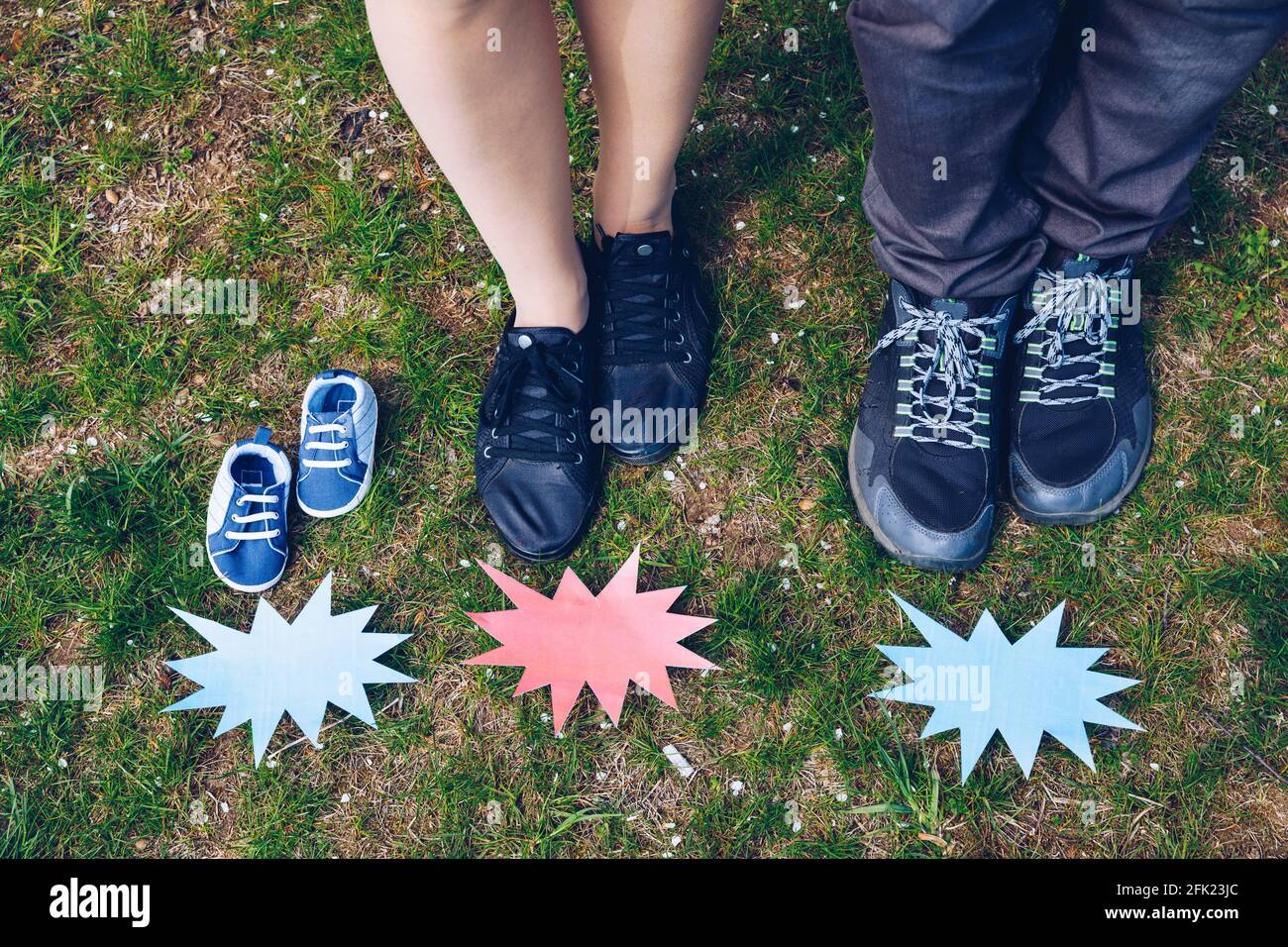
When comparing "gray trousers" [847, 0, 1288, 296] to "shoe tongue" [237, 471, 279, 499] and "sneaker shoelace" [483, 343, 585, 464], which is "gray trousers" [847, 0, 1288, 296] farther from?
"shoe tongue" [237, 471, 279, 499]

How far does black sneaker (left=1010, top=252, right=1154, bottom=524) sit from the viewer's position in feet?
7.10

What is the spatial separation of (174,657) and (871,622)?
1822mm

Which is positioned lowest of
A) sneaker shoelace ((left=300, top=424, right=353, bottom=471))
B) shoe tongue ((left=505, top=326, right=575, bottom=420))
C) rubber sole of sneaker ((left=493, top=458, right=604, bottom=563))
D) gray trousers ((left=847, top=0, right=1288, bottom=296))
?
rubber sole of sneaker ((left=493, top=458, right=604, bottom=563))

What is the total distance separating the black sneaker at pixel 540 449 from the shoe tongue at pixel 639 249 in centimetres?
21

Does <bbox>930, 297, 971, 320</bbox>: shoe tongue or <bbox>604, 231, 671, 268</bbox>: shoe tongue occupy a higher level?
<bbox>604, 231, 671, 268</bbox>: shoe tongue

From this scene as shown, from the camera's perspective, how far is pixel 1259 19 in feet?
4.89

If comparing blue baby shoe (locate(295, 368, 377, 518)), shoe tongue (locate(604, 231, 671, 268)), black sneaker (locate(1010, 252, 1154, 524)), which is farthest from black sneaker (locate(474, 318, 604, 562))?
black sneaker (locate(1010, 252, 1154, 524))

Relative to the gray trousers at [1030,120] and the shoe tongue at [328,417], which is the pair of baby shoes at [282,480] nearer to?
the shoe tongue at [328,417]

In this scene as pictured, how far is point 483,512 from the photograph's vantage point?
2344mm

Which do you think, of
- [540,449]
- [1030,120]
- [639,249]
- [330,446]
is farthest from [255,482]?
[1030,120]

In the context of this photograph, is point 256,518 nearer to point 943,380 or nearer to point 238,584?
point 238,584

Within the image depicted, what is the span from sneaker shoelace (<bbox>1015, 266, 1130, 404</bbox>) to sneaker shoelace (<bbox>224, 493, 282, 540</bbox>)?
196 cm

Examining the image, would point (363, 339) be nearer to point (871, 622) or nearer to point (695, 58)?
point (695, 58)

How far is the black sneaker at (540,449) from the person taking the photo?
87.1 inches
